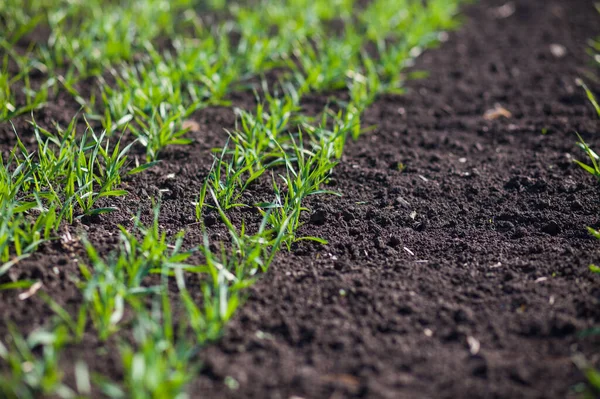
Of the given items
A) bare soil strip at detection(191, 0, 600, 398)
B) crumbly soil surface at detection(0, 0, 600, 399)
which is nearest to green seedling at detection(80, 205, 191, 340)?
crumbly soil surface at detection(0, 0, 600, 399)

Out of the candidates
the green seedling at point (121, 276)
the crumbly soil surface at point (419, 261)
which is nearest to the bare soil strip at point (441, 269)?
the crumbly soil surface at point (419, 261)

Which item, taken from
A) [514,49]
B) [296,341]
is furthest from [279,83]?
[296,341]

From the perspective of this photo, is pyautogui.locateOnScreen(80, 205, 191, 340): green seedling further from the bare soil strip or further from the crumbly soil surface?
the bare soil strip

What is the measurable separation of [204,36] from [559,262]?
3.15 meters

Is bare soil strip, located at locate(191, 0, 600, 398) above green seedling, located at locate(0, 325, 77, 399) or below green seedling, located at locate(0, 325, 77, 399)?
below

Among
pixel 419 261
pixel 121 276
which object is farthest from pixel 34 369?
pixel 419 261

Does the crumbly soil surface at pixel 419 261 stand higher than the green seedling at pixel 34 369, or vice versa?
the green seedling at pixel 34 369

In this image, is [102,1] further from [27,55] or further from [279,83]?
[279,83]

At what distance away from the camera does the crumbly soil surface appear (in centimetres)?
181

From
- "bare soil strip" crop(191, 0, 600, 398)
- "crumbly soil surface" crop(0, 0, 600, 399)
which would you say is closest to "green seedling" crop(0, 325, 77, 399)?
"crumbly soil surface" crop(0, 0, 600, 399)

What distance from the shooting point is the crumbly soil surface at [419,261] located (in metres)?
1.81

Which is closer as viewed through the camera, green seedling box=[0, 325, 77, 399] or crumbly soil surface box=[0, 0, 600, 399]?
green seedling box=[0, 325, 77, 399]

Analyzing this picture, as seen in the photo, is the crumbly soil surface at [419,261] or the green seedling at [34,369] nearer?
the green seedling at [34,369]

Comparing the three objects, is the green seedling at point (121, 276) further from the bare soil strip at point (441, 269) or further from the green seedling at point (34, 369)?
the bare soil strip at point (441, 269)
